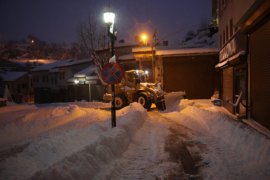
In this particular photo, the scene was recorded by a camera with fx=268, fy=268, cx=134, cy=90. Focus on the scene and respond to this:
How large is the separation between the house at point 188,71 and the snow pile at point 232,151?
1705 cm

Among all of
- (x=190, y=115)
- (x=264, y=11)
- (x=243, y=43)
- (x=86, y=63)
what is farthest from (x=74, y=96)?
(x=264, y=11)

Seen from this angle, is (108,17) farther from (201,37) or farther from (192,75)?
(201,37)

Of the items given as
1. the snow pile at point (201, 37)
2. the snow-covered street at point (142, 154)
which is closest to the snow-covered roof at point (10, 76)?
the snow pile at point (201, 37)

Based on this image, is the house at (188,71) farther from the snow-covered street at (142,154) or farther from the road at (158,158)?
the road at (158,158)

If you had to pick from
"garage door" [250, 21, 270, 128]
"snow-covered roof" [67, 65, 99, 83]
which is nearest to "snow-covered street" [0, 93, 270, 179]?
"garage door" [250, 21, 270, 128]

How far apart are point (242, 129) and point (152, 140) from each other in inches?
121

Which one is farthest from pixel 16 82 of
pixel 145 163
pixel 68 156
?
pixel 68 156

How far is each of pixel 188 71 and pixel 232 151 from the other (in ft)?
70.2

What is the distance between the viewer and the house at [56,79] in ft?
115

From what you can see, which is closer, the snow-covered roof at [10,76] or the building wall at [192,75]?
the building wall at [192,75]

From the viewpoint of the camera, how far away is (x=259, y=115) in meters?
11.6

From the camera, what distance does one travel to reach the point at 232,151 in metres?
7.80

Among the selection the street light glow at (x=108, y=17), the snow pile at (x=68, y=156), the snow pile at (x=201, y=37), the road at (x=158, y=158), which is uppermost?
the snow pile at (x=201, y=37)

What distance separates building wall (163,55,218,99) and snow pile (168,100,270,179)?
17.1m
